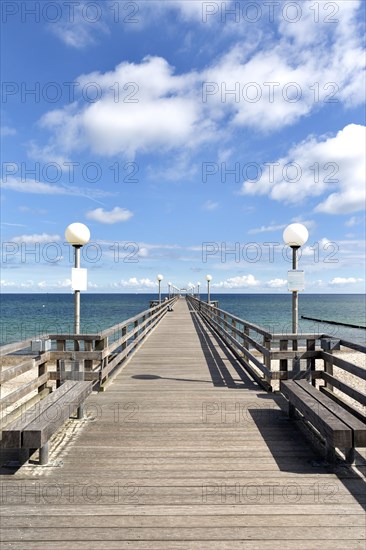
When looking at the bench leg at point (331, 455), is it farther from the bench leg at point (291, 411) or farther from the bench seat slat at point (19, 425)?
the bench seat slat at point (19, 425)

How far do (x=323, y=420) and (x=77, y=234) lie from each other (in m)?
4.67

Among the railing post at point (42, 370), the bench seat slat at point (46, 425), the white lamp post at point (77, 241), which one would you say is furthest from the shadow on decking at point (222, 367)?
the bench seat slat at point (46, 425)

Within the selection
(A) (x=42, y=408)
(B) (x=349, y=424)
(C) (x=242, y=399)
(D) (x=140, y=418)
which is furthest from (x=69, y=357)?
(B) (x=349, y=424)

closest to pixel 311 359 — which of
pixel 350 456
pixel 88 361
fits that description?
pixel 350 456

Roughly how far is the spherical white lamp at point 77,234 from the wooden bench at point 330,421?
158 inches

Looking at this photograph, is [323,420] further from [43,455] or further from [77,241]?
[77,241]

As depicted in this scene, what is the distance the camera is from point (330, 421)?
11.4 feet

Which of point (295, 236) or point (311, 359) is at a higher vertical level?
point (295, 236)

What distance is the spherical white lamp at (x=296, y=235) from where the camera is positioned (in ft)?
21.2

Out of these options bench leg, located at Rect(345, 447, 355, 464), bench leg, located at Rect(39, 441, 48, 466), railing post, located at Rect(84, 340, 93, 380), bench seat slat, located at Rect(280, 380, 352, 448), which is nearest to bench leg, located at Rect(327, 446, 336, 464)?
bench leg, located at Rect(345, 447, 355, 464)

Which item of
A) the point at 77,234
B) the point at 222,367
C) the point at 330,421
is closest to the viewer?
the point at 330,421

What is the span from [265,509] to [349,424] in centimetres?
106

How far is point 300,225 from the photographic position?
6465 mm

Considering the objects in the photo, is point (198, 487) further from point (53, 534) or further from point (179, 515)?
point (53, 534)
